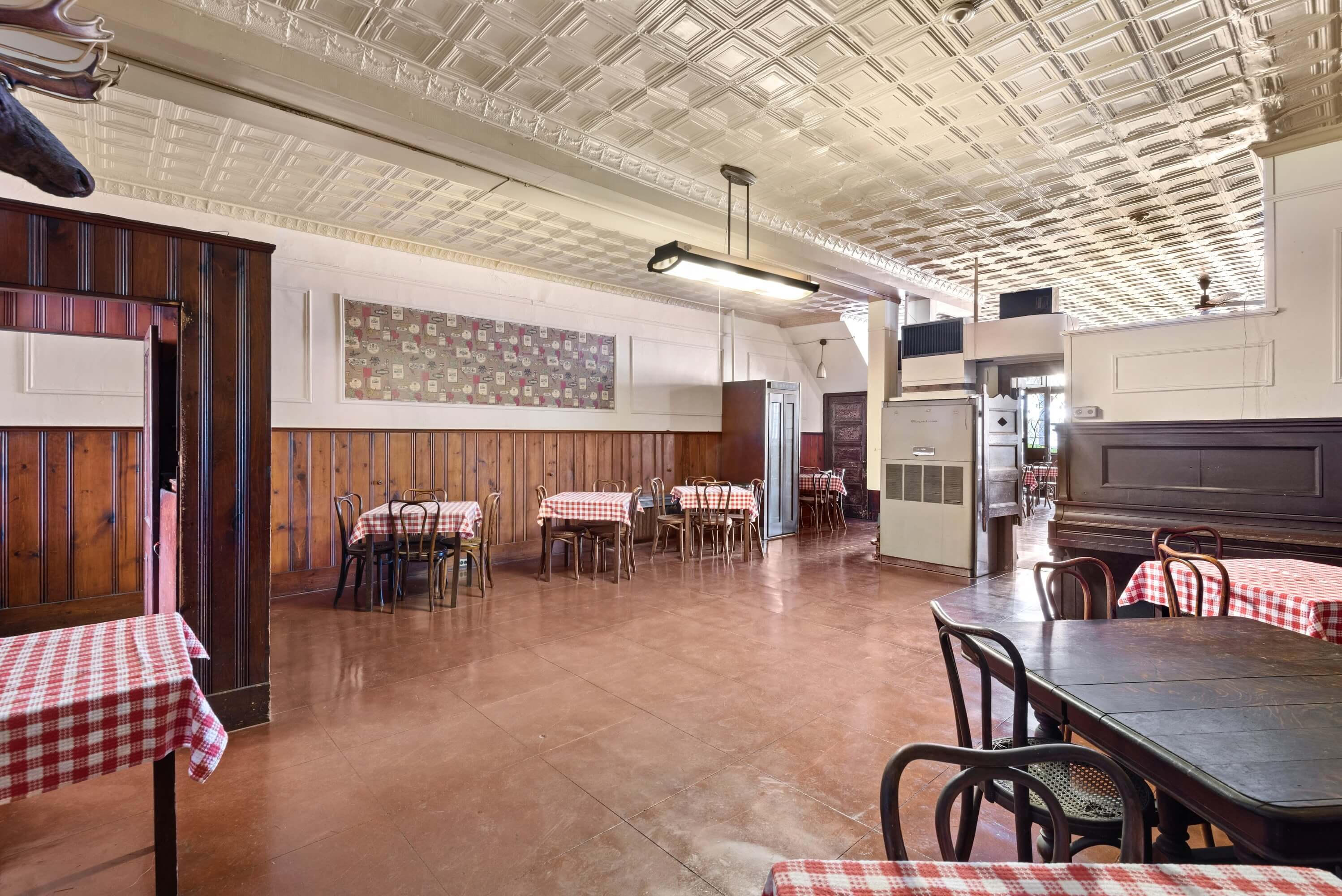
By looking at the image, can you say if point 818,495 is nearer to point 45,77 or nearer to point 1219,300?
point 1219,300

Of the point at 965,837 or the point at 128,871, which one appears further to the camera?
the point at 128,871

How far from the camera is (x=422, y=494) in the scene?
662cm

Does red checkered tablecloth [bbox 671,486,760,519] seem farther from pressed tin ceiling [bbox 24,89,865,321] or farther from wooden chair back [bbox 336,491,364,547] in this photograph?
wooden chair back [bbox 336,491,364,547]

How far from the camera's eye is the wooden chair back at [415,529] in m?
5.15

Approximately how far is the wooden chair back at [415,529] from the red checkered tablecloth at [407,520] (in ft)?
0.03

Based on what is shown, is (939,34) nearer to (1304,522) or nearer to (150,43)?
(1304,522)

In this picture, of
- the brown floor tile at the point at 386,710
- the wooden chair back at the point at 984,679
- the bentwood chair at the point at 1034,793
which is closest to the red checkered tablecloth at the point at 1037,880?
the bentwood chair at the point at 1034,793

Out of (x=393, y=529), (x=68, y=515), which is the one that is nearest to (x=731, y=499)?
(x=393, y=529)

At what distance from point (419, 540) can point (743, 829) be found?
161 inches

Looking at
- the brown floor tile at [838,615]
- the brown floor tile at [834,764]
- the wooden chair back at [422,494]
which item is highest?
the wooden chair back at [422,494]

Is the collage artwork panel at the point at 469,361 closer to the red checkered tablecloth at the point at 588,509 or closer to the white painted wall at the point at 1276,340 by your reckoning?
the red checkered tablecloth at the point at 588,509

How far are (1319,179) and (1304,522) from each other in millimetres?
2296

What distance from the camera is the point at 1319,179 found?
4105 millimetres

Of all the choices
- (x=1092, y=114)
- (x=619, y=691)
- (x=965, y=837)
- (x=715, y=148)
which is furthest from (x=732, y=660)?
(x=1092, y=114)
